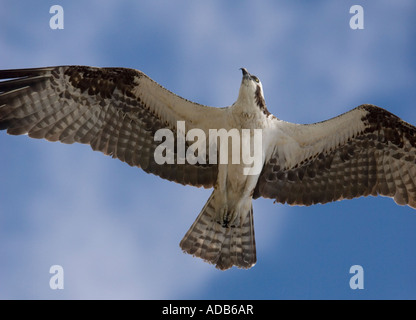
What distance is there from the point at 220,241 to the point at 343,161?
8.22 ft

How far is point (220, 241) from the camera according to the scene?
37.9 feet

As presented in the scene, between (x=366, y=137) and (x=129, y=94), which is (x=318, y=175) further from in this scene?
(x=129, y=94)

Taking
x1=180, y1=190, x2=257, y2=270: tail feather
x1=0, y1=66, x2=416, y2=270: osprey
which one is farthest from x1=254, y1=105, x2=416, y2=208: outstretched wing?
x1=180, y1=190, x2=257, y2=270: tail feather

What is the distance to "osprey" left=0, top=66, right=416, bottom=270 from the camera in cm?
1148

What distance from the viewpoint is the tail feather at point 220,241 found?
11484mm

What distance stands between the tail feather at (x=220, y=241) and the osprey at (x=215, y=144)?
0.02m

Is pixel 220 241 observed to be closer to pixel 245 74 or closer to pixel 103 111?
pixel 245 74

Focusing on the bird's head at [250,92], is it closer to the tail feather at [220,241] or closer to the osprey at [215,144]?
the osprey at [215,144]

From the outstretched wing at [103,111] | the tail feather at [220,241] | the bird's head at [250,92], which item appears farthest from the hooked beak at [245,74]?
the tail feather at [220,241]

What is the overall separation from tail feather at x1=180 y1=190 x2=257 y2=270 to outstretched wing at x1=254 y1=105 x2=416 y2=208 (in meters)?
0.76

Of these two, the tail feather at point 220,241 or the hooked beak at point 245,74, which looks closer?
the hooked beak at point 245,74

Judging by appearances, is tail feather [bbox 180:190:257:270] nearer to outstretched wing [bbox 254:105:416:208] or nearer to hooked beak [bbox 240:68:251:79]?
outstretched wing [bbox 254:105:416:208]
